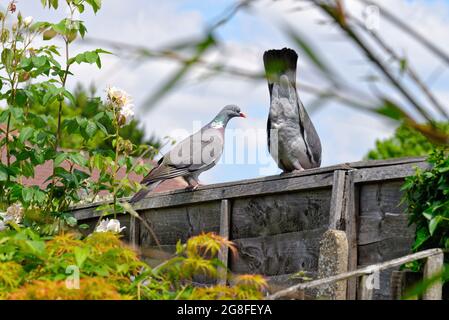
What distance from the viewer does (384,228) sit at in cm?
416

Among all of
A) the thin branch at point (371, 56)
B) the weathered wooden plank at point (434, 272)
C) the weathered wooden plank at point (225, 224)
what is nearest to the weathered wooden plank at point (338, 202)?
the weathered wooden plank at point (434, 272)

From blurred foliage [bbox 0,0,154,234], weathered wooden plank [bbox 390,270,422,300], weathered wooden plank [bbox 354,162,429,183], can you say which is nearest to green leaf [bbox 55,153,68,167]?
blurred foliage [bbox 0,0,154,234]

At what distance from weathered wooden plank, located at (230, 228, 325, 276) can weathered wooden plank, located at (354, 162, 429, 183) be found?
1.54 feet

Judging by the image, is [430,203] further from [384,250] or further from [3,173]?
[3,173]

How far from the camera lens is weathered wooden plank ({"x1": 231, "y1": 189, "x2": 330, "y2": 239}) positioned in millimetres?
4652

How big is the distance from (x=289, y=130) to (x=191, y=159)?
1.28 meters

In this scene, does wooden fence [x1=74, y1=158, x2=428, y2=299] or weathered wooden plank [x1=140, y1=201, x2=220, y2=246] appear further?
weathered wooden plank [x1=140, y1=201, x2=220, y2=246]

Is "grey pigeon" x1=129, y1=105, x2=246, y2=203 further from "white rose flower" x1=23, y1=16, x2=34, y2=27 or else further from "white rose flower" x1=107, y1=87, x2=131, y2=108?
"white rose flower" x1=23, y1=16, x2=34, y2=27

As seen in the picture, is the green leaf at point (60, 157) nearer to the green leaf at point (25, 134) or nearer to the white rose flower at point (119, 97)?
the green leaf at point (25, 134)
